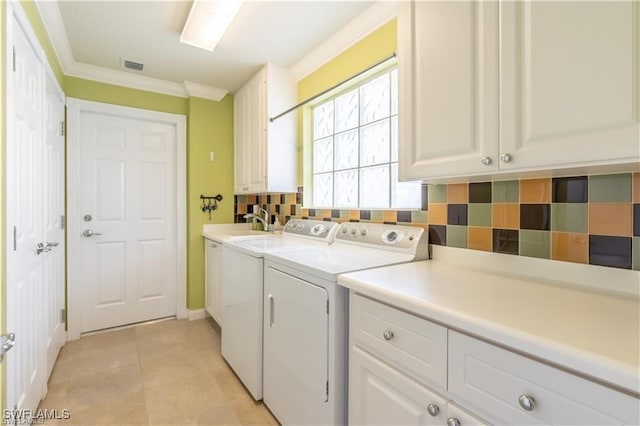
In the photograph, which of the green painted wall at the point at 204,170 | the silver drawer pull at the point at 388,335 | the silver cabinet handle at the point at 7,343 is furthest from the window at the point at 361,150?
the silver cabinet handle at the point at 7,343

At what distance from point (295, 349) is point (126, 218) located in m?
2.29

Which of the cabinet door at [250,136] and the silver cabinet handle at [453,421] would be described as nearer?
the silver cabinet handle at [453,421]

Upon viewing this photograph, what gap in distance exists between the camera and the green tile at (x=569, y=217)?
106cm

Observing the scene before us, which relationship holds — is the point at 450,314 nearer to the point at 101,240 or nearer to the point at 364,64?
the point at 364,64

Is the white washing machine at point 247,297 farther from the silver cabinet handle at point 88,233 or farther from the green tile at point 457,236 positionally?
the silver cabinet handle at point 88,233

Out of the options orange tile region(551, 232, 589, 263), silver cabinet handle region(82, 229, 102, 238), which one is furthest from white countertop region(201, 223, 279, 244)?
orange tile region(551, 232, 589, 263)

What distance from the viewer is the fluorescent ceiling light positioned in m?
1.68

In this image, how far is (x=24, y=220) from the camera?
1.41 m

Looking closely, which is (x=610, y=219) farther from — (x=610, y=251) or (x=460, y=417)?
(x=460, y=417)

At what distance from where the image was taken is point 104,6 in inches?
71.1

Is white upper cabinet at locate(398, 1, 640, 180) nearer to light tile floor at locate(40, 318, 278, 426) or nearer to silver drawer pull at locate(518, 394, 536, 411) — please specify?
silver drawer pull at locate(518, 394, 536, 411)

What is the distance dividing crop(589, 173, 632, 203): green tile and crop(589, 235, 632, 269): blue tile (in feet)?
0.41

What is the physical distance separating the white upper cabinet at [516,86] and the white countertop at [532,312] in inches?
15.4

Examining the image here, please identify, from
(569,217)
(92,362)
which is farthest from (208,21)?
(92,362)
